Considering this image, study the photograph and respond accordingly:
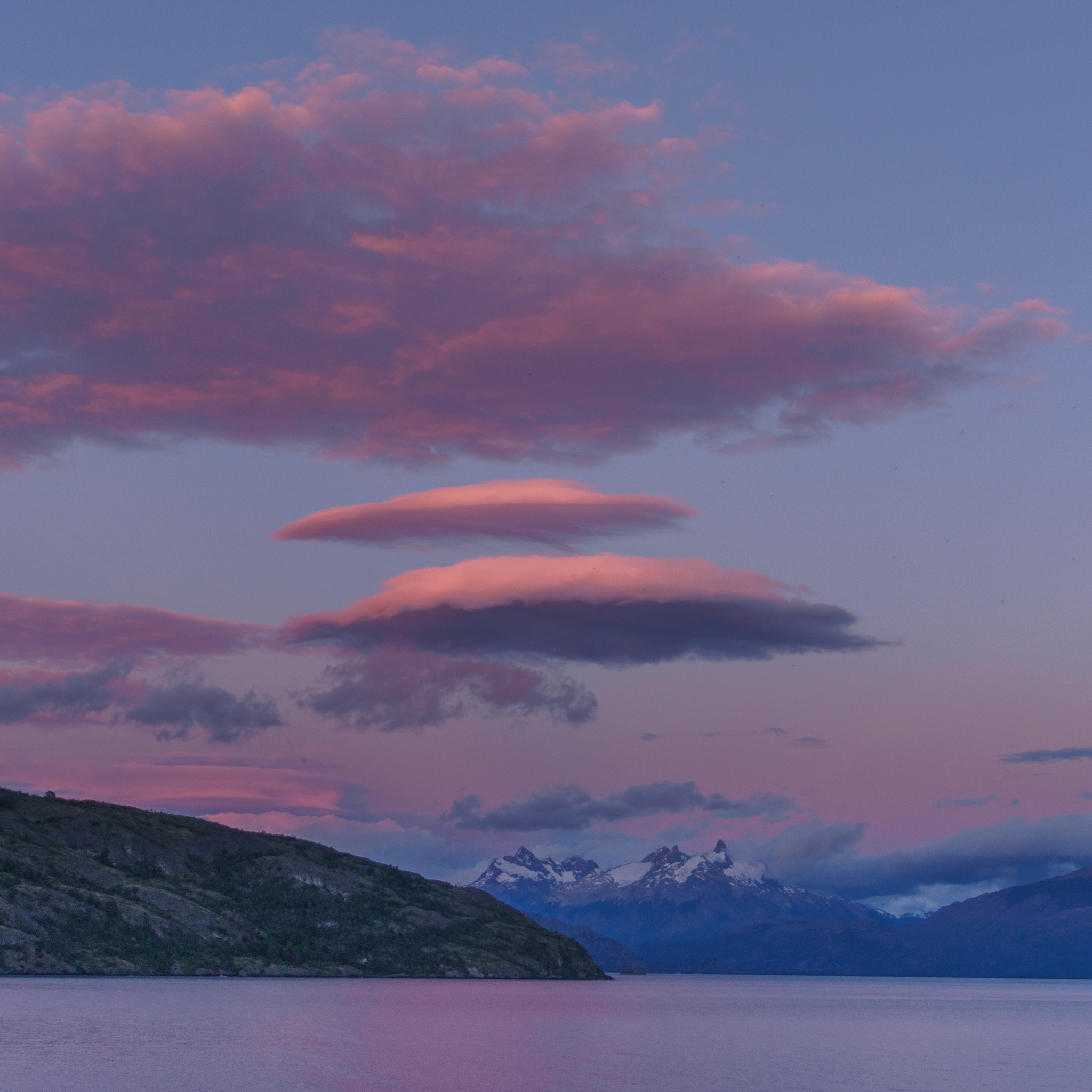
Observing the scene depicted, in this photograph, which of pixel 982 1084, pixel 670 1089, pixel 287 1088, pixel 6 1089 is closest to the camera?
pixel 6 1089

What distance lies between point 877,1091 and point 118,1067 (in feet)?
324

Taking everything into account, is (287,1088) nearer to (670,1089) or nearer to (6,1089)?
(6,1089)

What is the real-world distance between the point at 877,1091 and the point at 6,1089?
10625cm

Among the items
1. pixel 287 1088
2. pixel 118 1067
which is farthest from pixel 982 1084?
pixel 118 1067

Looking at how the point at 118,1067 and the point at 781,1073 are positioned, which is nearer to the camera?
the point at 118,1067

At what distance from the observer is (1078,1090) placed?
187 m

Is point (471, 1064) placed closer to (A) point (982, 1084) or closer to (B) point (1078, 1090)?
(A) point (982, 1084)

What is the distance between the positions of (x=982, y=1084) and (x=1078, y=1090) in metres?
14.0

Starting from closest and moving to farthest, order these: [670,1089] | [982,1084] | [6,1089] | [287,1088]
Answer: [6,1089], [287,1088], [670,1089], [982,1084]

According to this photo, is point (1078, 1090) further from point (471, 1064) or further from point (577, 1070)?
point (471, 1064)

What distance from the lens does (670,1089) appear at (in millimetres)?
165000

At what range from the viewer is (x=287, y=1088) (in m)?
152

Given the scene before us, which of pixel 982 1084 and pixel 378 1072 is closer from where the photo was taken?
pixel 378 1072

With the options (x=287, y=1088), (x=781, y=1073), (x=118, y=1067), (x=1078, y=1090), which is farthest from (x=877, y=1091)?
(x=118, y=1067)
